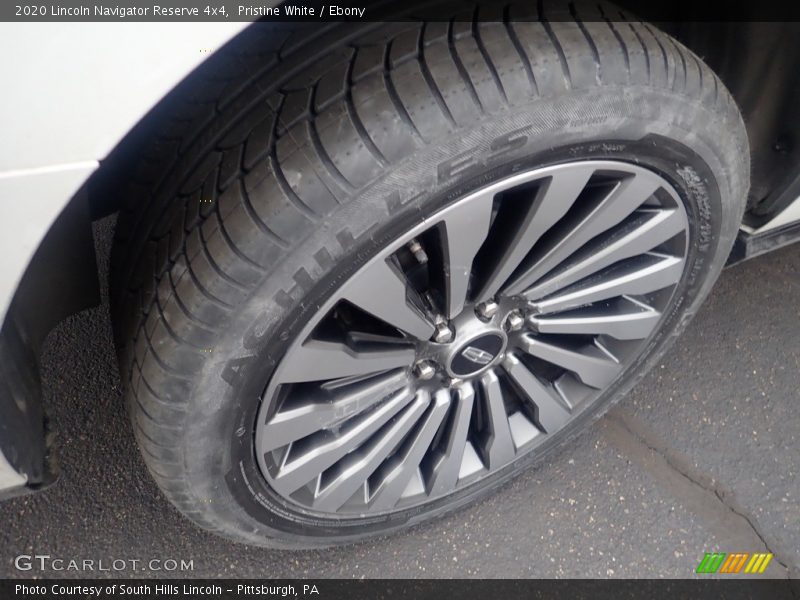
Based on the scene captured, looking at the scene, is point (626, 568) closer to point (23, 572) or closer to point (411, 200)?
point (411, 200)

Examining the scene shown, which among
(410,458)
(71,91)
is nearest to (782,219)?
(410,458)

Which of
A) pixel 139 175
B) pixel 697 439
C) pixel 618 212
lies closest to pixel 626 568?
pixel 697 439

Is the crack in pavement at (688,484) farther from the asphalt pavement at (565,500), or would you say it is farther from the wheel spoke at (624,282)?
the wheel spoke at (624,282)

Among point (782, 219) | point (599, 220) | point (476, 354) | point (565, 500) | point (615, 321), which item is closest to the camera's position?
point (599, 220)

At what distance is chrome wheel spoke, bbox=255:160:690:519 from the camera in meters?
1.22

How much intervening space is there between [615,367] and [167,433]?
1.00 m

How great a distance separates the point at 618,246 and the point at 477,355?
0.35 meters

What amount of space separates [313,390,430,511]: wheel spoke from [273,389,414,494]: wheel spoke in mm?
34

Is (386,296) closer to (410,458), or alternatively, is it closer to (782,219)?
(410,458)

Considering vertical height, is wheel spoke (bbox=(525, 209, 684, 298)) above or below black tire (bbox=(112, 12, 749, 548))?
below

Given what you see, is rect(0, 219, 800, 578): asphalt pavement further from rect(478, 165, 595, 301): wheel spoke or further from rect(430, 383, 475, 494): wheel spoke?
rect(478, 165, 595, 301): wheel spoke

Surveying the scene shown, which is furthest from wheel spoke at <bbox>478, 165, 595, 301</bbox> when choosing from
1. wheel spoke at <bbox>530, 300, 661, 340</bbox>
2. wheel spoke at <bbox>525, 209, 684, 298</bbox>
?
wheel spoke at <bbox>530, 300, 661, 340</bbox>

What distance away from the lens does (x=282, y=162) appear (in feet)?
3.56

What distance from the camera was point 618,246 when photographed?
1408 millimetres
